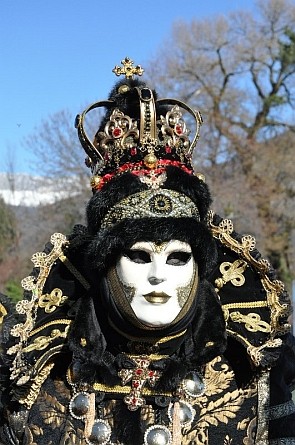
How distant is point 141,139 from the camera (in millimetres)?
1957

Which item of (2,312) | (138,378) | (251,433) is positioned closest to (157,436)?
(138,378)

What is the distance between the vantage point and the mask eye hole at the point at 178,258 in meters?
1.90

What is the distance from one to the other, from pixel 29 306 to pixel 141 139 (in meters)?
0.55

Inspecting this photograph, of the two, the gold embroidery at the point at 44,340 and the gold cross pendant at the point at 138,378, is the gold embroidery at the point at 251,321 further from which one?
the gold embroidery at the point at 44,340

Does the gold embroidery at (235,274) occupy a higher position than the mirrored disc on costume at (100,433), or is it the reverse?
the gold embroidery at (235,274)

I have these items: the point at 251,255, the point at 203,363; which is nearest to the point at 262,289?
the point at 251,255

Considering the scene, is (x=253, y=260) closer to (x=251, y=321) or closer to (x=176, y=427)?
(x=251, y=321)

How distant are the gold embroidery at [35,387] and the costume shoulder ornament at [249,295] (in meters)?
0.53

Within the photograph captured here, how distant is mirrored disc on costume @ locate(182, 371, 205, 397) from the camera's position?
203cm

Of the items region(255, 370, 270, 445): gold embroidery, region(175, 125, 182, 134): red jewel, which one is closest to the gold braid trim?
region(255, 370, 270, 445): gold embroidery

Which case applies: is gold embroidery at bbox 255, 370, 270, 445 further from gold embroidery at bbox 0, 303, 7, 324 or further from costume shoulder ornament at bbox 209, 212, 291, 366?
gold embroidery at bbox 0, 303, 7, 324

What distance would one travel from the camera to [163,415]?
2.00 m

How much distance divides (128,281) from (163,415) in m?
0.41

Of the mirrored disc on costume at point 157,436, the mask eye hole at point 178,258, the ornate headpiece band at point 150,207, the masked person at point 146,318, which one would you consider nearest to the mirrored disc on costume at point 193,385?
the masked person at point 146,318
